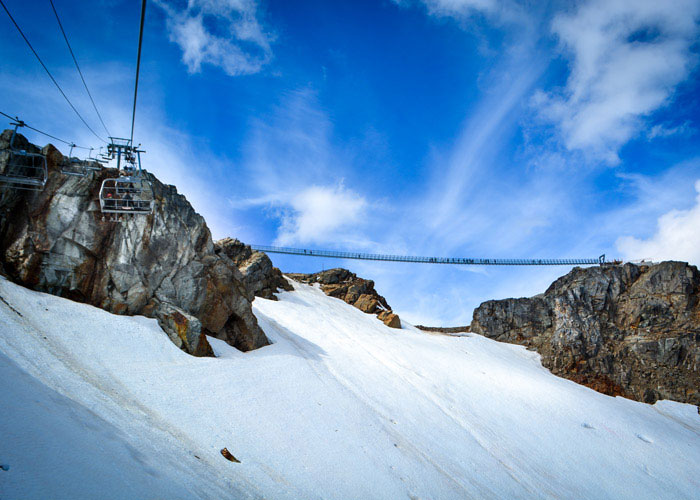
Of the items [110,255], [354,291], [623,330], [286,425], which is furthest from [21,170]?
[623,330]

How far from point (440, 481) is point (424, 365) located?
1535 cm

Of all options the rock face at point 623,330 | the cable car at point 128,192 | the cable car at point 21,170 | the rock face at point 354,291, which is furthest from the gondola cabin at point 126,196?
the rock face at point 623,330

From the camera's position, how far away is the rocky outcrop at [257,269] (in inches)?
1467

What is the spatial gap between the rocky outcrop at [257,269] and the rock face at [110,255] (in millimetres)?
17940

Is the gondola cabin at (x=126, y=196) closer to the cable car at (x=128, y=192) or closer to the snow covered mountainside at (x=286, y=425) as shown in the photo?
the cable car at (x=128, y=192)

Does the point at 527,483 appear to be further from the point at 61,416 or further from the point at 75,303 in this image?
the point at 75,303

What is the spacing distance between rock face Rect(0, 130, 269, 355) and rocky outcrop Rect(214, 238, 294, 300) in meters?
17.9

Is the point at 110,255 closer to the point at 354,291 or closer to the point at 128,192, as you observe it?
the point at 128,192

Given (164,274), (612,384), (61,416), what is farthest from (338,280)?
(61,416)

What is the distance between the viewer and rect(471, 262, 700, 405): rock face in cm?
3300

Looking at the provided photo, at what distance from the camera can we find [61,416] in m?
6.05

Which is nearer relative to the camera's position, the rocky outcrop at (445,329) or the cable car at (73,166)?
the cable car at (73,166)

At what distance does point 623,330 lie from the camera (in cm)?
3694

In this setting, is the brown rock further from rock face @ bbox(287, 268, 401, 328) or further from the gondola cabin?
the gondola cabin
